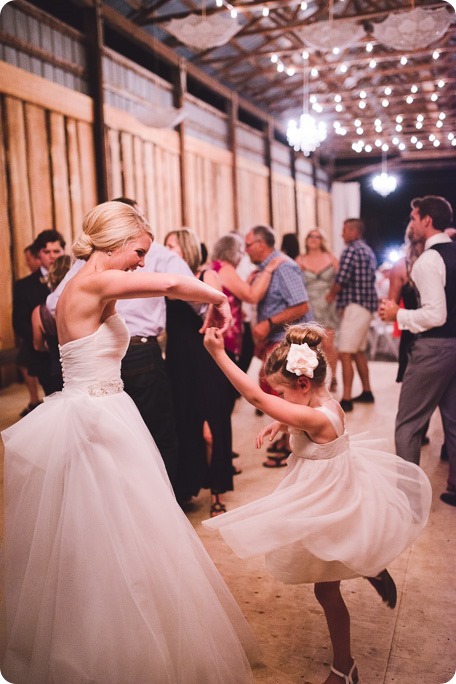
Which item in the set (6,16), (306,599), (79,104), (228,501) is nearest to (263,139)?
(79,104)

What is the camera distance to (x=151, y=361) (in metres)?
3.00

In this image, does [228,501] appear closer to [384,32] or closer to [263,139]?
[384,32]

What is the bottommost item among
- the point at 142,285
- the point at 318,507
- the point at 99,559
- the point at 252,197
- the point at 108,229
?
the point at 99,559

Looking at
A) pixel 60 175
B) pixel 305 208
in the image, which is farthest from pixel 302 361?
pixel 305 208

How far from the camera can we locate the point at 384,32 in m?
5.31

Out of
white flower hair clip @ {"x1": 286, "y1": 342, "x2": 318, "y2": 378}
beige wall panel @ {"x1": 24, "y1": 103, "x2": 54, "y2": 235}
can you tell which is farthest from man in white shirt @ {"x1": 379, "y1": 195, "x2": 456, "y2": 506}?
beige wall panel @ {"x1": 24, "y1": 103, "x2": 54, "y2": 235}

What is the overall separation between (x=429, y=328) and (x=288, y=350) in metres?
1.40

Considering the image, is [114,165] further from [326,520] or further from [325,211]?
[325,211]

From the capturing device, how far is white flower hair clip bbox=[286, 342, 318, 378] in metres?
1.93

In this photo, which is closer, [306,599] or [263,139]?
[306,599]

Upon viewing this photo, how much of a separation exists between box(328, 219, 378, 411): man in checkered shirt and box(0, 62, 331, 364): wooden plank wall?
331 centimetres

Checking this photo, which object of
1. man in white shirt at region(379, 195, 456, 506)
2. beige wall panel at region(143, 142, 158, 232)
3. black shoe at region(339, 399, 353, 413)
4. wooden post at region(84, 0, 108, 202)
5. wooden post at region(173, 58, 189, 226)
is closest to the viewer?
man in white shirt at region(379, 195, 456, 506)

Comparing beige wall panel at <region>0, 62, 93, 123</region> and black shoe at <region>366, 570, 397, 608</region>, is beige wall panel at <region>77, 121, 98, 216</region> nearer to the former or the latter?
beige wall panel at <region>0, 62, 93, 123</region>

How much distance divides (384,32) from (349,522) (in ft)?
15.7
